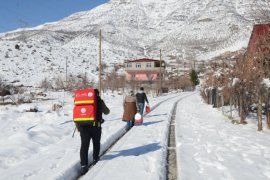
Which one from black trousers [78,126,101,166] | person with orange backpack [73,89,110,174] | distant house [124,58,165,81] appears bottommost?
black trousers [78,126,101,166]

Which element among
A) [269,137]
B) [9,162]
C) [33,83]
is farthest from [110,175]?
[33,83]

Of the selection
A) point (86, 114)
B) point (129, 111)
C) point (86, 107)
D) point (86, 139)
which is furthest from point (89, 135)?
point (129, 111)

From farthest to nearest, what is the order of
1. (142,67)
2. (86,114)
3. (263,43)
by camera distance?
(142,67), (263,43), (86,114)

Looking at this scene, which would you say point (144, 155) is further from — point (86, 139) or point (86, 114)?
point (86, 114)

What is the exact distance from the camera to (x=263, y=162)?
7.92 m

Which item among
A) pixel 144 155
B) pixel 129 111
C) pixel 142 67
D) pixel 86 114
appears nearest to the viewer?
pixel 86 114

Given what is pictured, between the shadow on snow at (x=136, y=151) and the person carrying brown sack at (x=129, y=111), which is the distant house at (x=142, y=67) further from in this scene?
the shadow on snow at (x=136, y=151)

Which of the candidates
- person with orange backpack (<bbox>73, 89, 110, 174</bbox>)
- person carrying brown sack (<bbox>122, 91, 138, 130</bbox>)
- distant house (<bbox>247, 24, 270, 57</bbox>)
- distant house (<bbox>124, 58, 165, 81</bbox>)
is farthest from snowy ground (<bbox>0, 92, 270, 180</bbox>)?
distant house (<bbox>124, 58, 165, 81</bbox>)

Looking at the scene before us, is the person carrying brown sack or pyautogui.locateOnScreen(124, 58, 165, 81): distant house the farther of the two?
pyautogui.locateOnScreen(124, 58, 165, 81): distant house

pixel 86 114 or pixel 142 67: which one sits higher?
pixel 142 67

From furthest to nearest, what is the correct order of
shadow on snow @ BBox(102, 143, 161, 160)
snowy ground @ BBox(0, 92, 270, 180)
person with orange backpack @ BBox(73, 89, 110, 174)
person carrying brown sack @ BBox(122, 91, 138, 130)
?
1. person carrying brown sack @ BBox(122, 91, 138, 130)
2. shadow on snow @ BBox(102, 143, 161, 160)
3. person with orange backpack @ BBox(73, 89, 110, 174)
4. snowy ground @ BBox(0, 92, 270, 180)

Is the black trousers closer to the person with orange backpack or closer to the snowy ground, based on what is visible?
the person with orange backpack

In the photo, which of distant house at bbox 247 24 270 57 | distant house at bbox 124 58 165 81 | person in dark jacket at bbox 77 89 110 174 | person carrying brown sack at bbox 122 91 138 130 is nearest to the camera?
person in dark jacket at bbox 77 89 110 174

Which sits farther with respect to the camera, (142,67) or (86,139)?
(142,67)
